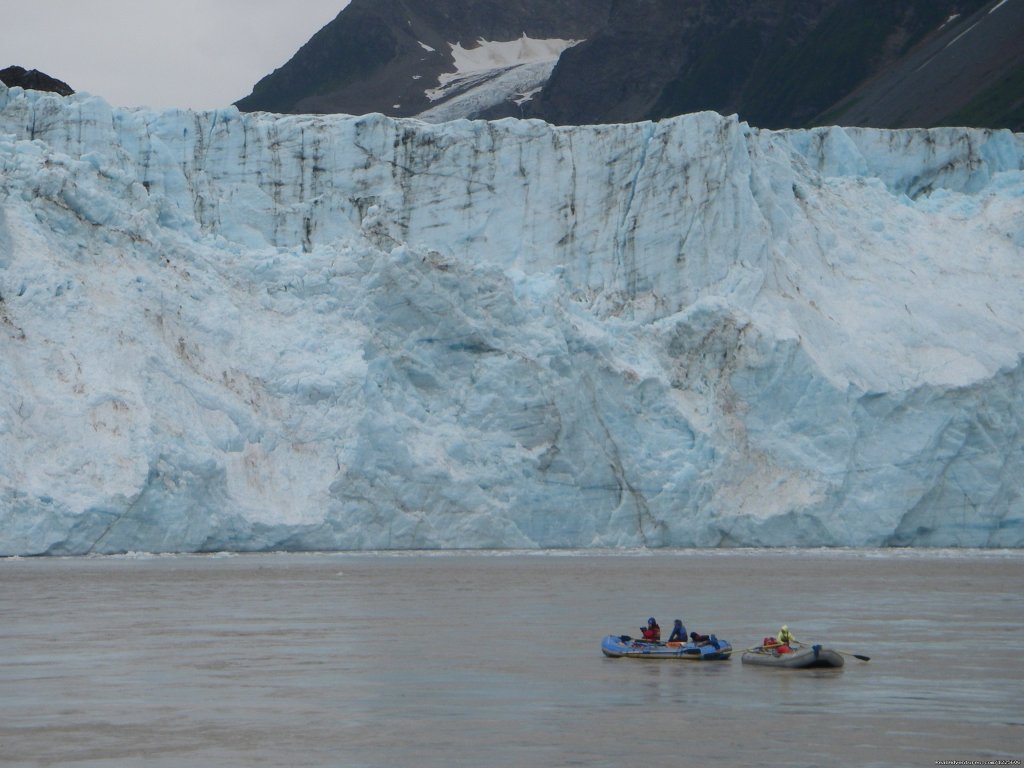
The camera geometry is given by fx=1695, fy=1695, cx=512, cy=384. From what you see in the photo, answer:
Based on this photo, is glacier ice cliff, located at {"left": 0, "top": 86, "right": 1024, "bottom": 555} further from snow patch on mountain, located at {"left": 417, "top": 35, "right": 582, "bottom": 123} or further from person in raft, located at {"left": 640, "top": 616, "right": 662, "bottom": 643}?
snow patch on mountain, located at {"left": 417, "top": 35, "right": 582, "bottom": 123}

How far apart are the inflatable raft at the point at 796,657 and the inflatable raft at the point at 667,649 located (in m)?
0.28

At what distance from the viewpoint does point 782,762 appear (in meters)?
11.9

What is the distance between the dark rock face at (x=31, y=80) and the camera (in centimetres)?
4550

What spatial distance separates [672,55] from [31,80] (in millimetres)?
63164

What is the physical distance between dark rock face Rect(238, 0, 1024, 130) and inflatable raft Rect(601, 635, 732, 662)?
7063 cm

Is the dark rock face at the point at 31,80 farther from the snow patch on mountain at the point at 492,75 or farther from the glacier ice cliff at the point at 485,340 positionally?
the snow patch on mountain at the point at 492,75

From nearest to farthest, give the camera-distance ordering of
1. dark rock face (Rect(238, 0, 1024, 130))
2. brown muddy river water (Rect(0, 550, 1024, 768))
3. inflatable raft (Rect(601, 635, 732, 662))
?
brown muddy river water (Rect(0, 550, 1024, 768))
inflatable raft (Rect(601, 635, 732, 662))
dark rock face (Rect(238, 0, 1024, 130))

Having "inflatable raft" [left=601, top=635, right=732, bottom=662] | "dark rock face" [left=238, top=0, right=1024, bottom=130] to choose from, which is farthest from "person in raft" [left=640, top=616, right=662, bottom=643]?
"dark rock face" [left=238, top=0, right=1024, bottom=130]

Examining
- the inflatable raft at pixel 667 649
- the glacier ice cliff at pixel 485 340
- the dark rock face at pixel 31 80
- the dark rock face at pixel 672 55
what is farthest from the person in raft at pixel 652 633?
the dark rock face at pixel 672 55

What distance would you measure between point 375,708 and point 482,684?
5.33 feet

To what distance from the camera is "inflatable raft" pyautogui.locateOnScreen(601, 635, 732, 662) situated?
18.1 meters

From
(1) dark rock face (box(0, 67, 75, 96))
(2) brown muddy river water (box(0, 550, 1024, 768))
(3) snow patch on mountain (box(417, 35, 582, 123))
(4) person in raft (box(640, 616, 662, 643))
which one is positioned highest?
(3) snow patch on mountain (box(417, 35, 582, 123))

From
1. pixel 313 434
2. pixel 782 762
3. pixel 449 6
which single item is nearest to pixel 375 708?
pixel 782 762

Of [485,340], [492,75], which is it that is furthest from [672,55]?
[485,340]
